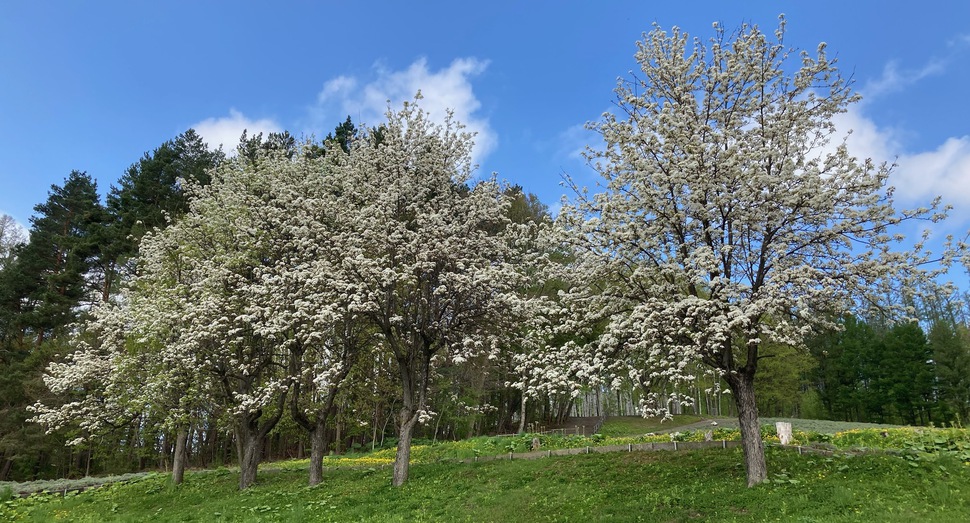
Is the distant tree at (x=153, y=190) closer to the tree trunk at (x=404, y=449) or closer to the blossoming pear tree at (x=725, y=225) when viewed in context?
the tree trunk at (x=404, y=449)

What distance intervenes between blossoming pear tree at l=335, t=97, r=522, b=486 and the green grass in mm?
2458

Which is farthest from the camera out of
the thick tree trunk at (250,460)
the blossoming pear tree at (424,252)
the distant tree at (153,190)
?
the distant tree at (153,190)

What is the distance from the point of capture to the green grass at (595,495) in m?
9.81

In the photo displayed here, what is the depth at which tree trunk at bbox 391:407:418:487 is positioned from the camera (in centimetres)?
1597

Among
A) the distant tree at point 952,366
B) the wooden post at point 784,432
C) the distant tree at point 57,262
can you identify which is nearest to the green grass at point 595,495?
the wooden post at point 784,432

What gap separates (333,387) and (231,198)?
310 inches

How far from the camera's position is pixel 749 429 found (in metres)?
11.9

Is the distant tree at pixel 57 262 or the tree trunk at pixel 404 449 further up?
the distant tree at pixel 57 262

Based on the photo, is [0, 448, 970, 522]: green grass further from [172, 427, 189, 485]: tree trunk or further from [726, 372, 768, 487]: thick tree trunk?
[172, 427, 189, 485]: tree trunk

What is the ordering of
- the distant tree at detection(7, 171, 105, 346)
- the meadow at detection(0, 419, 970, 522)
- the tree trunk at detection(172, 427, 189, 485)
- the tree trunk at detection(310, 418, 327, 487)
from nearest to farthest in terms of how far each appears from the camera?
the meadow at detection(0, 419, 970, 522)
the tree trunk at detection(310, 418, 327, 487)
the tree trunk at detection(172, 427, 189, 485)
the distant tree at detection(7, 171, 105, 346)

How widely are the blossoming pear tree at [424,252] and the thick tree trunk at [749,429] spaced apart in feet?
18.7

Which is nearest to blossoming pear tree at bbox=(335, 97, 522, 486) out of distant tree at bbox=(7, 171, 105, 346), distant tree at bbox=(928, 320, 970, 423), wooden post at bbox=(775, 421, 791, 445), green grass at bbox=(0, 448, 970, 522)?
green grass at bbox=(0, 448, 970, 522)

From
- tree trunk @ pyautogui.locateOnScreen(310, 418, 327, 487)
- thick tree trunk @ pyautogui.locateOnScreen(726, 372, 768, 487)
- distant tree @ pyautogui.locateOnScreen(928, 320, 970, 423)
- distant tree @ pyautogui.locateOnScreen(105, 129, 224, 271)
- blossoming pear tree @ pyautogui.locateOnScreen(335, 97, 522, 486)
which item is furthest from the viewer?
distant tree @ pyautogui.locateOnScreen(928, 320, 970, 423)

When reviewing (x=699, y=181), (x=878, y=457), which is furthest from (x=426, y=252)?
(x=878, y=457)
